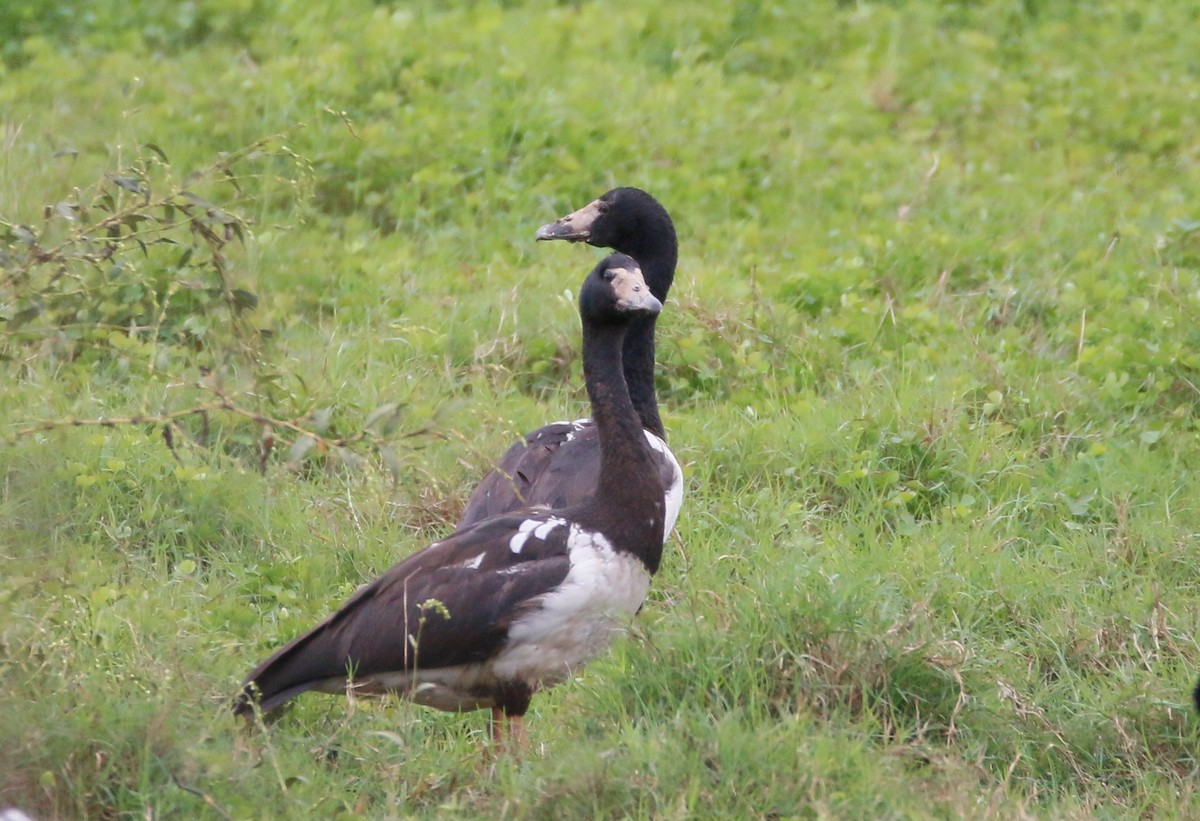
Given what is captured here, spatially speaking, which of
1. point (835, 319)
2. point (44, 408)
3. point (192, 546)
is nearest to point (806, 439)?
point (835, 319)

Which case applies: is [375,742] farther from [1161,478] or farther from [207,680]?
[1161,478]

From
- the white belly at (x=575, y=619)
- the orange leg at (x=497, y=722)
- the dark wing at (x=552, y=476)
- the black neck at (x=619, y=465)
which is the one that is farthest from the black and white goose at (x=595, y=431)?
the orange leg at (x=497, y=722)

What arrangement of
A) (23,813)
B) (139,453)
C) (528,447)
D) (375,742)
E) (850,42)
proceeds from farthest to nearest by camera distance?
(850,42), (139,453), (528,447), (375,742), (23,813)

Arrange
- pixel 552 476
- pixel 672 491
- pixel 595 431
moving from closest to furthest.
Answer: pixel 672 491, pixel 552 476, pixel 595 431

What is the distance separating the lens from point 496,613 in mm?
4488

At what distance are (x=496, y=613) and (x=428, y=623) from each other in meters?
0.19

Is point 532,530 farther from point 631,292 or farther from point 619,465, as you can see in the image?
point 631,292

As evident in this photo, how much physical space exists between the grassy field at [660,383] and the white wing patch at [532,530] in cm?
41

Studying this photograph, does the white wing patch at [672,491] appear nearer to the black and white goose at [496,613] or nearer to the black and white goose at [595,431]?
the black and white goose at [595,431]

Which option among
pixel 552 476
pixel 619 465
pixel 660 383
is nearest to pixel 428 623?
pixel 619 465

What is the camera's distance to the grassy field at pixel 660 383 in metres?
4.10

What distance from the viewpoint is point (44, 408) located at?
240 inches

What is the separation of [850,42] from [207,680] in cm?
693

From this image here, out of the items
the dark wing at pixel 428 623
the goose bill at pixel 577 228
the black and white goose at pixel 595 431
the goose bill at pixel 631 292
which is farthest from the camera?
the goose bill at pixel 577 228
